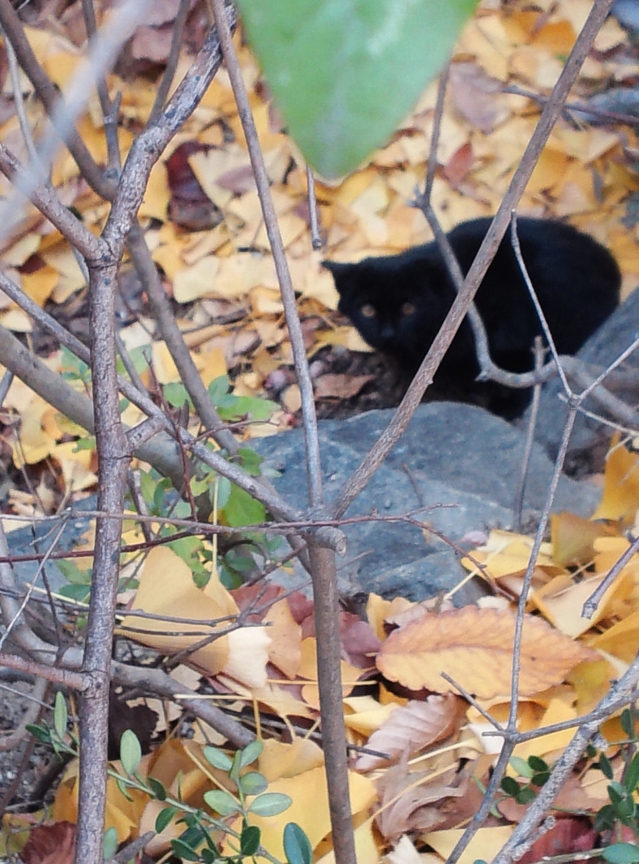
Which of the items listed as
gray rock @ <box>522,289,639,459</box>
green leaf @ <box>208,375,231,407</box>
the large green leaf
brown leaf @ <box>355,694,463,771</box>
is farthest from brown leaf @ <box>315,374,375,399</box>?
the large green leaf

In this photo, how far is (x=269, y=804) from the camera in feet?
1.41

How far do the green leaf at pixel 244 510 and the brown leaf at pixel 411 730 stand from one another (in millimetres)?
208

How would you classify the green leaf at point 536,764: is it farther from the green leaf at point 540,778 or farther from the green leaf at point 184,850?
the green leaf at point 184,850

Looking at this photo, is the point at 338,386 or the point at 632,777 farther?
the point at 338,386

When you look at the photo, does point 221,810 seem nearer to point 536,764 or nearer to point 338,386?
point 536,764

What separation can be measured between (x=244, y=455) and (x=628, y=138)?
1.68 m

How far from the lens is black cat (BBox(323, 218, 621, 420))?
1.57m

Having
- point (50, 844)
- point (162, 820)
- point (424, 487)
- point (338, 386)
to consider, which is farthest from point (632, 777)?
point (338, 386)

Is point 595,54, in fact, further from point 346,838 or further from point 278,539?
point 346,838

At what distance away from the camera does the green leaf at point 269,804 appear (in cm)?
43

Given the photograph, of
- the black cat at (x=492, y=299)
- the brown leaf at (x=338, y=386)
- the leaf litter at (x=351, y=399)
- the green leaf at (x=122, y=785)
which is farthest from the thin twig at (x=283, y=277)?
the brown leaf at (x=338, y=386)

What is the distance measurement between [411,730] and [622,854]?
22cm

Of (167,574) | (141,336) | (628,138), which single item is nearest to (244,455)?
(167,574)

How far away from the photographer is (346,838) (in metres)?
0.41
